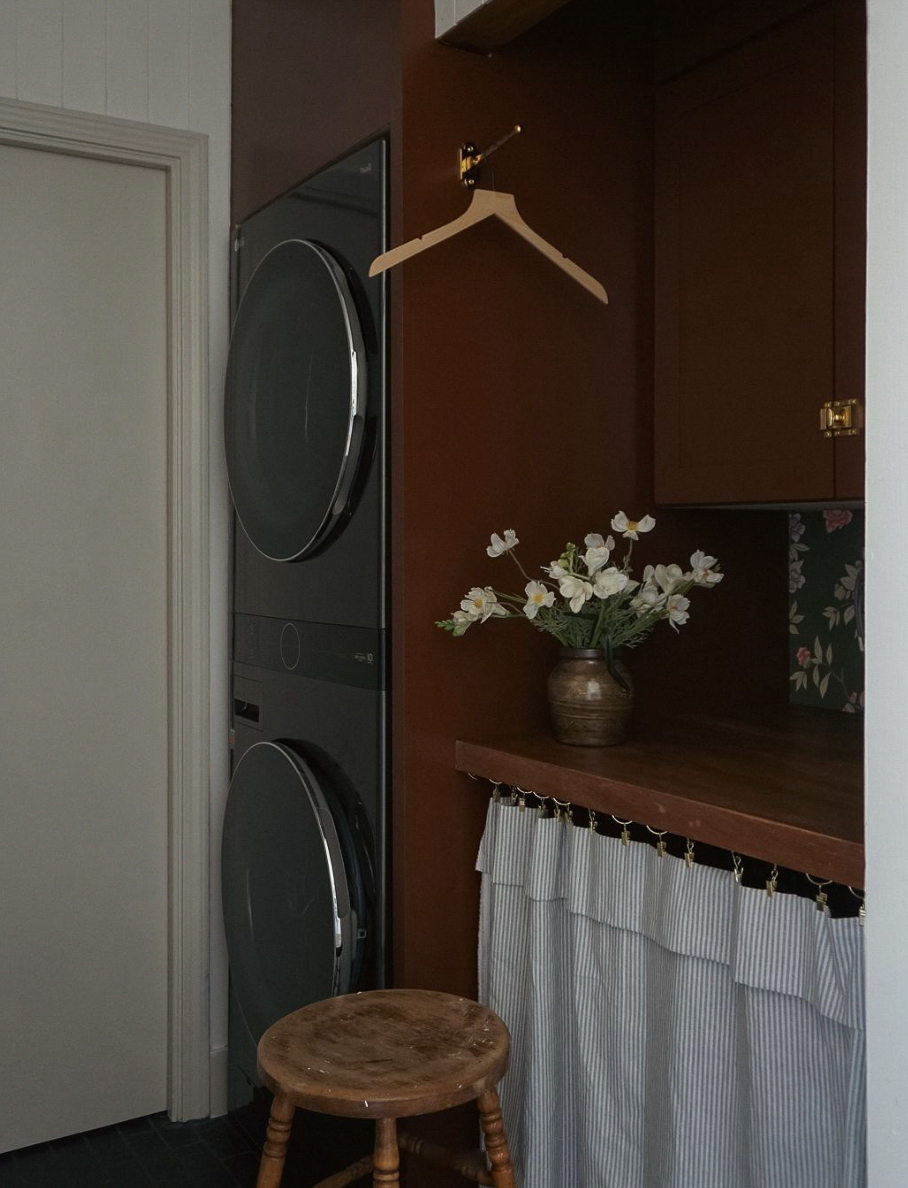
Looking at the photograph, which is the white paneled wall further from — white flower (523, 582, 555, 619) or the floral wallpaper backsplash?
the floral wallpaper backsplash

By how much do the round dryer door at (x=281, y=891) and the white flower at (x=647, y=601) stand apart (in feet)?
2.14

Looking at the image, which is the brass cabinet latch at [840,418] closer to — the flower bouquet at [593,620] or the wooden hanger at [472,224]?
the flower bouquet at [593,620]

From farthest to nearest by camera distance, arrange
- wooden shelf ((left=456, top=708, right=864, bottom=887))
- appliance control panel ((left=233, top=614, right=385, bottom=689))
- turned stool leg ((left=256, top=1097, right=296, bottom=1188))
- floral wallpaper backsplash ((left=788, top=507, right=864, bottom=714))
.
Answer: floral wallpaper backsplash ((left=788, top=507, right=864, bottom=714))
appliance control panel ((left=233, top=614, right=385, bottom=689))
turned stool leg ((left=256, top=1097, right=296, bottom=1188))
wooden shelf ((left=456, top=708, right=864, bottom=887))

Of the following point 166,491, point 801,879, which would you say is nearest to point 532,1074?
point 801,879

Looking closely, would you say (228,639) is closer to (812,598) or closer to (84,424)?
(84,424)

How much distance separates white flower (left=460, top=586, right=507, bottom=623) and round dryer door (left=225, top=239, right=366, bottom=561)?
0.31m

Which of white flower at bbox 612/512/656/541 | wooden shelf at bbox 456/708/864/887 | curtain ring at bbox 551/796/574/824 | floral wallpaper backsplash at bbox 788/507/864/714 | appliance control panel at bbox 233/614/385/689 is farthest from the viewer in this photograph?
floral wallpaper backsplash at bbox 788/507/864/714

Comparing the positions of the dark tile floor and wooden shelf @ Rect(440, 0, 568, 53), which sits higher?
wooden shelf @ Rect(440, 0, 568, 53)

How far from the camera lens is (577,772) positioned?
65.3 inches

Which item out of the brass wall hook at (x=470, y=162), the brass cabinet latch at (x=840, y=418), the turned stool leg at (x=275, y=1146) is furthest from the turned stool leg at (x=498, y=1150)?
the brass wall hook at (x=470, y=162)

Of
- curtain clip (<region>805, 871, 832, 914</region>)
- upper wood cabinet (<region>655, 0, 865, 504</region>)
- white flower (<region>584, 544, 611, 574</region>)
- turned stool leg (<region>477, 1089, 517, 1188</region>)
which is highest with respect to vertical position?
upper wood cabinet (<region>655, 0, 865, 504</region>)

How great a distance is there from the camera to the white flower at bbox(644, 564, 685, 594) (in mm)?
1859

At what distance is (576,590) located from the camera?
1.78 m

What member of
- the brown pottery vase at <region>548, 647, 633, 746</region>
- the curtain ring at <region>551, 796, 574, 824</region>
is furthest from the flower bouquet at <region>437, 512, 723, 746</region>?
the curtain ring at <region>551, 796, 574, 824</region>
